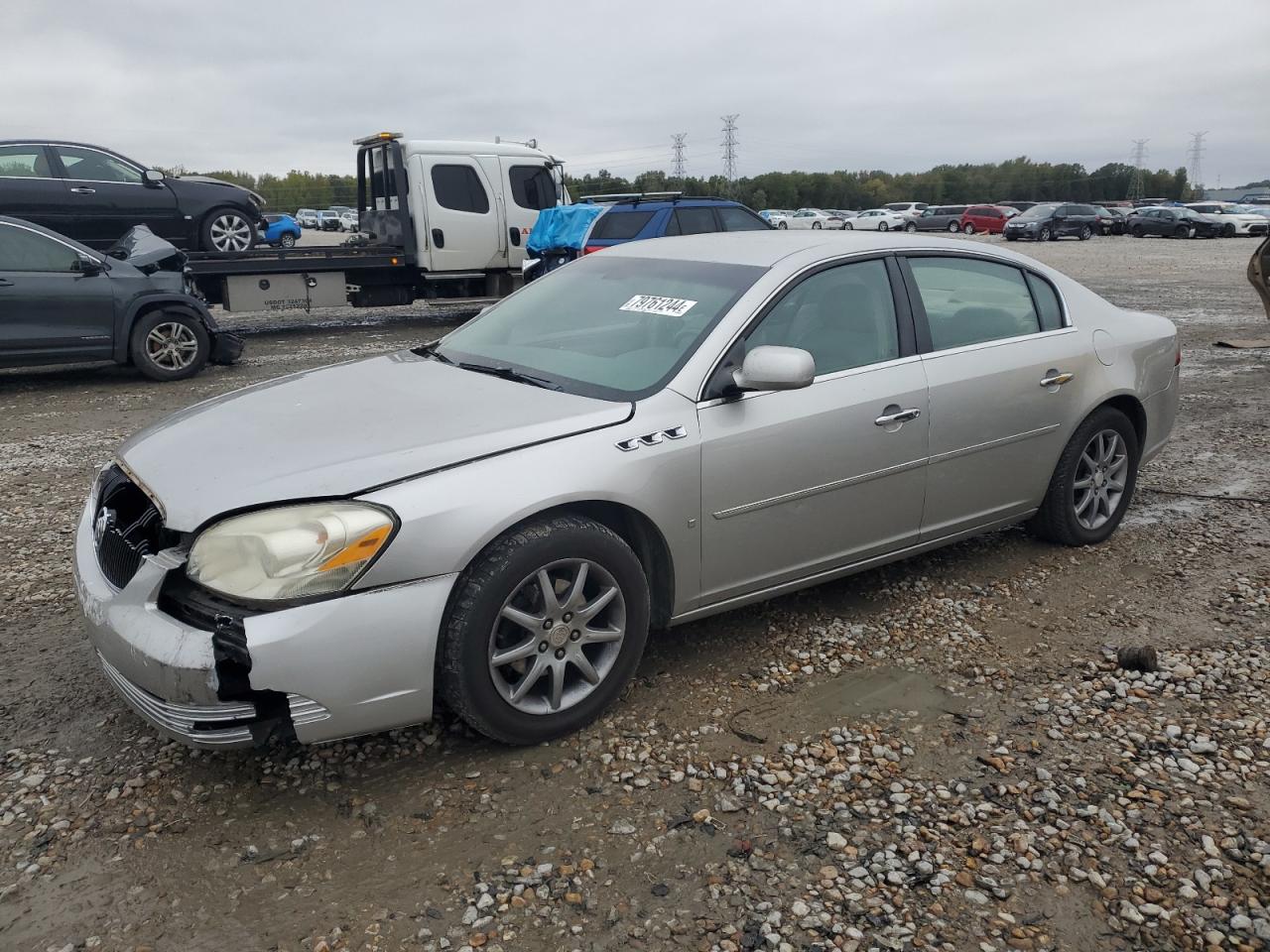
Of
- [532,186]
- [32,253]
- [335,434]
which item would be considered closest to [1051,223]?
[532,186]

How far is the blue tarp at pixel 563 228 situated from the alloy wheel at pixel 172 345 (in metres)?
4.66

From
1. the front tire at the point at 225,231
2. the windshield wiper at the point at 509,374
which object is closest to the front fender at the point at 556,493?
the windshield wiper at the point at 509,374

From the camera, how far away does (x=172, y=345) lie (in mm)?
9750

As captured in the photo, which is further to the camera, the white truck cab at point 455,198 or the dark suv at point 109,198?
the white truck cab at point 455,198

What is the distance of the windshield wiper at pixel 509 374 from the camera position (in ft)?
11.9

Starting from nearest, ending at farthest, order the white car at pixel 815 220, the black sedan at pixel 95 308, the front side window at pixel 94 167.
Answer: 1. the black sedan at pixel 95 308
2. the front side window at pixel 94 167
3. the white car at pixel 815 220

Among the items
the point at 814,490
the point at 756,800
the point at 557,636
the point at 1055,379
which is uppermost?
the point at 1055,379

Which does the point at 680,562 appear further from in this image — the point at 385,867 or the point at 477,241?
the point at 477,241

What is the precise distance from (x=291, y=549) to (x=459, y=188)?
12.1 metres

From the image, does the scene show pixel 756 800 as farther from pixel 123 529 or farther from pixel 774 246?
pixel 774 246

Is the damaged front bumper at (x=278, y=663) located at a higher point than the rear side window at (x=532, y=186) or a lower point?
lower

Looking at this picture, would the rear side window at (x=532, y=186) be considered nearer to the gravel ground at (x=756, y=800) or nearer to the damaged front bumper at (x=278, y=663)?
the gravel ground at (x=756, y=800)

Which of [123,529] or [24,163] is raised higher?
[24,163]

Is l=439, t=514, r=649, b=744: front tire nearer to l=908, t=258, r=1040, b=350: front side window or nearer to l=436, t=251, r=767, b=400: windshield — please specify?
l=436, t=251, r=767, b=400: windshield
